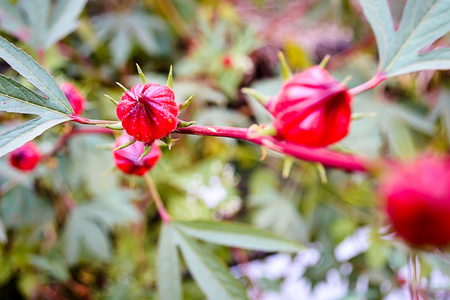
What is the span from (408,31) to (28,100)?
44 cm

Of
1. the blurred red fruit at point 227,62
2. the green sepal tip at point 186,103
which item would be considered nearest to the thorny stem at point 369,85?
the green sepal tip at point 186,103

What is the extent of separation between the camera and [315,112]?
277 mm

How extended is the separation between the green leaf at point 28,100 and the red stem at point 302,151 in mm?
141

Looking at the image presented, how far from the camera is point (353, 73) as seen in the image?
111 cm

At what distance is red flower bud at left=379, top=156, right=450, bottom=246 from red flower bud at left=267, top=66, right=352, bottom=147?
10 cm

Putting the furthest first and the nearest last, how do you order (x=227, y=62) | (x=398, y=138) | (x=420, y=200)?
(x=227, y=62) < (x=398, y=138) < (x=420, y=200)

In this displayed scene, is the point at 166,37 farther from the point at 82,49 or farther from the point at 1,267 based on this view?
the point at 1,267

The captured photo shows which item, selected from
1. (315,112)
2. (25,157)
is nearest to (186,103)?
(315,112)

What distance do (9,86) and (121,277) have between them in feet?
2.96

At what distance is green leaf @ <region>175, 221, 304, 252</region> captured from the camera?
20.2 inches

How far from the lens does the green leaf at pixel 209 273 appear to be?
1.58 feet

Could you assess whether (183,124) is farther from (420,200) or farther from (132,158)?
(420,200)

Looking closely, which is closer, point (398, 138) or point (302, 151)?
point (302, 151)

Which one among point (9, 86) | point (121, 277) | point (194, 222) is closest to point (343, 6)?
point (194, 222)
